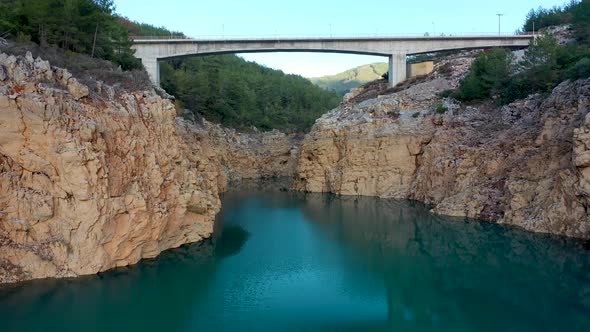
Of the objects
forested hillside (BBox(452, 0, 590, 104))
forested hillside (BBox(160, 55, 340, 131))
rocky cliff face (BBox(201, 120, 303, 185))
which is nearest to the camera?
forested hillside (BBox(452, 0, 590, 104))

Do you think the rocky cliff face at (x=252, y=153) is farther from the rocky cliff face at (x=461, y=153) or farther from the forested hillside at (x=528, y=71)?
the forested hillside at (x=528, y=71)

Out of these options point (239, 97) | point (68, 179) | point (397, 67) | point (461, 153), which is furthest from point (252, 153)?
point (68, 179)

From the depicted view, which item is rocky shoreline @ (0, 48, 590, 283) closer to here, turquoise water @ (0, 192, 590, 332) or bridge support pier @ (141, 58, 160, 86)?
turquoise water @ (0, 192, 590, 332)

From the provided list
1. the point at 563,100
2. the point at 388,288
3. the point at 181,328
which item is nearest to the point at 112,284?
the point at 181,328

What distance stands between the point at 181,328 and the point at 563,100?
22.9 metres

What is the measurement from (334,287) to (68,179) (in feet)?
32.4

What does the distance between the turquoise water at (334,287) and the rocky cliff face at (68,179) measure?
0.89 meters

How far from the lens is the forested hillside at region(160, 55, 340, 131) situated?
2066 inches

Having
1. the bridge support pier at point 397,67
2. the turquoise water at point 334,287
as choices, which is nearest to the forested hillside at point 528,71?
the bridge support pier at point 397,67

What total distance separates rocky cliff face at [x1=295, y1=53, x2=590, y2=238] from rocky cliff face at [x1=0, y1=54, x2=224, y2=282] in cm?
1826

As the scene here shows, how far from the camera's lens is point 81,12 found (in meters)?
29.3

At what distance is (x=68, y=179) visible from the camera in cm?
1806

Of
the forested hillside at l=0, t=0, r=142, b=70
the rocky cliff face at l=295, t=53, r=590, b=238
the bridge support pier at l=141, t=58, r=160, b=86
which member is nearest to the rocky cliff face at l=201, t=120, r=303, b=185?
the bridge support pier at l=141, t=58, r=160, b=86

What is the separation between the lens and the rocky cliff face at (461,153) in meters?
26.0
